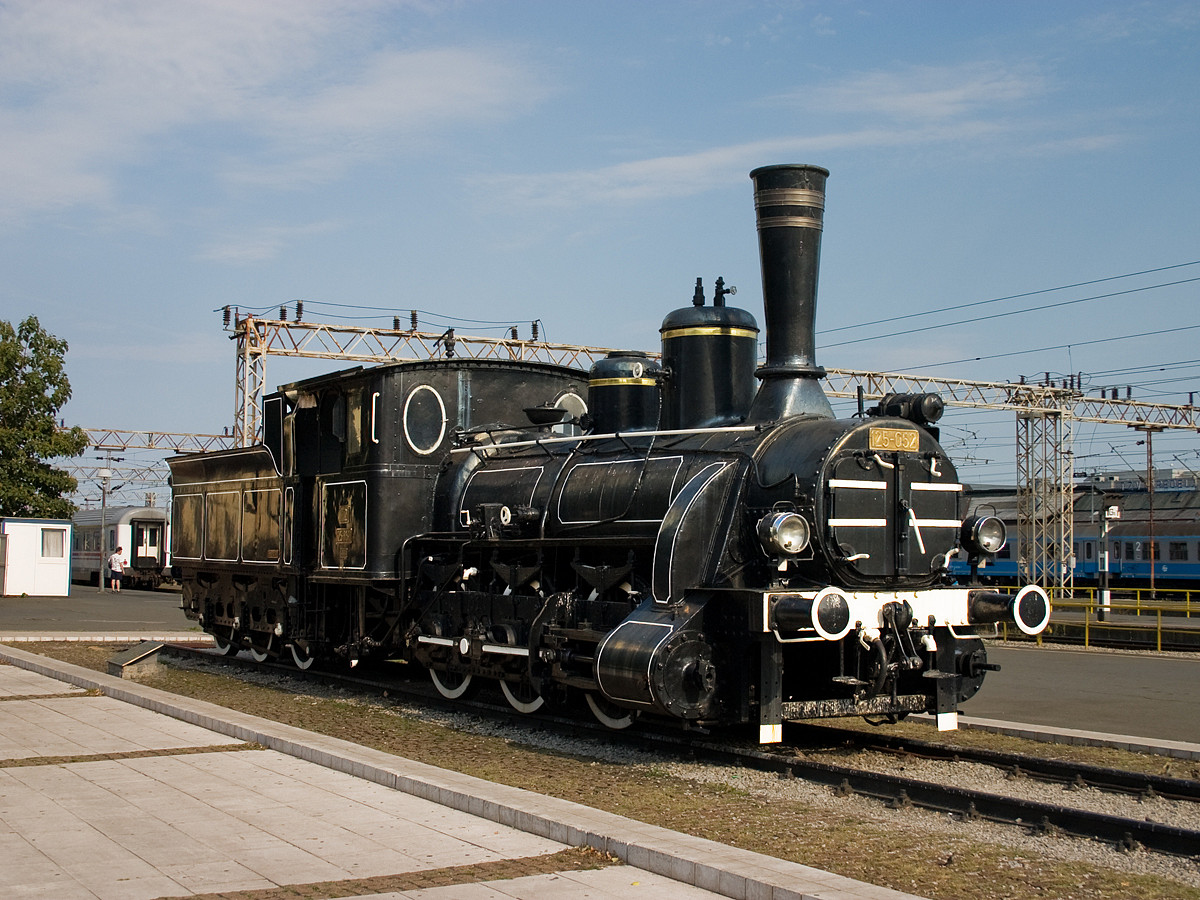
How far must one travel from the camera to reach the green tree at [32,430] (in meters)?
36.2

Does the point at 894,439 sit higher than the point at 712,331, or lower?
lower

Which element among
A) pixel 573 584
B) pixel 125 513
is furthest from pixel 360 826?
pixel 125 513

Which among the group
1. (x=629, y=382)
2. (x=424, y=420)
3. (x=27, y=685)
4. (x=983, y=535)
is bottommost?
(x=27, y=685)

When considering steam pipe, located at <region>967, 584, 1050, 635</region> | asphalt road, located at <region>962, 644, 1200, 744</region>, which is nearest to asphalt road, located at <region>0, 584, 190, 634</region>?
asphalt road, located at <region>962, 644, 1200, 744</region>

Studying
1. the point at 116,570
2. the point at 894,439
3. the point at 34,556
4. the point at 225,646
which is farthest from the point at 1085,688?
the point at 116,570

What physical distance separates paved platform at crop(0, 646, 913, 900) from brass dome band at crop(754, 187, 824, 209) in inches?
200

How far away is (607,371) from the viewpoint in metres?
11.6

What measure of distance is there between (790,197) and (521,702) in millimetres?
5306

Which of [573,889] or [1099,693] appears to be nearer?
[573,889]

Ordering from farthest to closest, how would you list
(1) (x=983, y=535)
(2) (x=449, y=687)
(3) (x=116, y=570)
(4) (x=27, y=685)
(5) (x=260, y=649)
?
(3) (x=116, y=570), (5) (x=260, y=649), (4) (x=27, y=685), (2) (x=449, y=687), (1) (x=983, y=535)

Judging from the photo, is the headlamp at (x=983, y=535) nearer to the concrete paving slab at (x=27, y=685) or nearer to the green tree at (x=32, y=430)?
the concrete paving slab at (x=27, y=685)

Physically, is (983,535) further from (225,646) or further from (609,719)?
(225,646)

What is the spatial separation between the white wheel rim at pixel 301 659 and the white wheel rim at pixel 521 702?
421cm

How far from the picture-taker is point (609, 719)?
10.7 m
